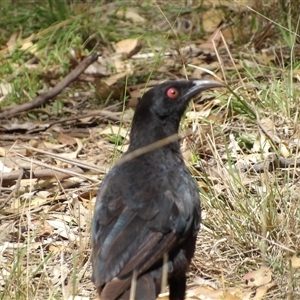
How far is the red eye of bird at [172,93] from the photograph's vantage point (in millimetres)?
5146

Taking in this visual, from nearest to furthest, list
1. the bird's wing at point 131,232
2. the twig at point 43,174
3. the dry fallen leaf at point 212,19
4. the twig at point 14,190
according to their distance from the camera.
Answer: the bird's wing at point 131,232 < the twig at point 14,190 < the twig at point 43,174 < the dry fallen leaf at point 212,19

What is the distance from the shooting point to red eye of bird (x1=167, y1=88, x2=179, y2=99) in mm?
5146

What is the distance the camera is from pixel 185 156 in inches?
251

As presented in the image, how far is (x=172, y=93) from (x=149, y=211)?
0.87 m

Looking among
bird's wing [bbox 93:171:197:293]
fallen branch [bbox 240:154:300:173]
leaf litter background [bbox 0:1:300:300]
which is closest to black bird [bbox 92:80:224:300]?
bird's wing [bbox 93:171:197:293]

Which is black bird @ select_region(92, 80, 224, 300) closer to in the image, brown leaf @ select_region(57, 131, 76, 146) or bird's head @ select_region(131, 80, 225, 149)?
bird's head @ select_region(131, 80, 225, 149)

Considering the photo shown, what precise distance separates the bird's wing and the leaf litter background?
177 mm

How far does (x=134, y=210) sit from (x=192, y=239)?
391mm

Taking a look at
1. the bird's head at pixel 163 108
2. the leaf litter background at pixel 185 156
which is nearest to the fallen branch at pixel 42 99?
the leaf litter background at pixel 185 156

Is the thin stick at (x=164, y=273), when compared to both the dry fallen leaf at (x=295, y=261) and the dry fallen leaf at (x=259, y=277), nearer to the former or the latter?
the dry fallen leaf at (x=259, y=277)

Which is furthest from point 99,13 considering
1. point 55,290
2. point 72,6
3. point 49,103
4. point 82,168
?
point 55,290

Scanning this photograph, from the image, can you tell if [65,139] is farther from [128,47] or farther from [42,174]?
[128,47]

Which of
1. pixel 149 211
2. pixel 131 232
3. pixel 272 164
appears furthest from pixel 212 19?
pixel 131 232

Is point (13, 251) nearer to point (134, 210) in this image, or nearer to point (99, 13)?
point (134, 210)
